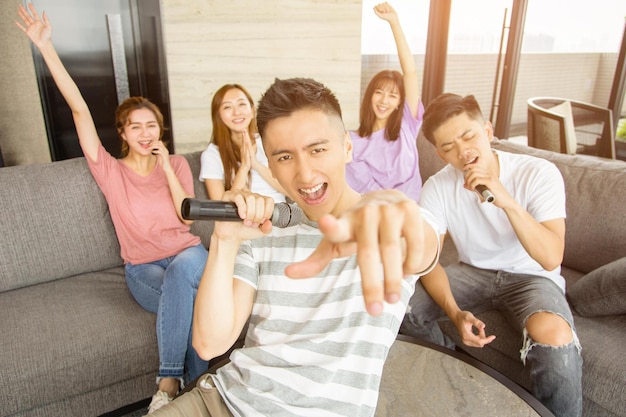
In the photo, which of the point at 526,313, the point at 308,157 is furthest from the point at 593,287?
the point at 308,157

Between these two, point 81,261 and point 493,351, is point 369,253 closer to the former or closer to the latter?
point 493,351

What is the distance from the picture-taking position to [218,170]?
7.14 ft

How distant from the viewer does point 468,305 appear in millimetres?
1731

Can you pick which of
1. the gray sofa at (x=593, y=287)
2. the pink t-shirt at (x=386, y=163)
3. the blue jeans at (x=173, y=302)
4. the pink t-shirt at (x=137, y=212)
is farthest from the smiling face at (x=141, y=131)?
the gray sofa at (x=593, y=287)

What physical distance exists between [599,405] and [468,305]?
0.50 metres

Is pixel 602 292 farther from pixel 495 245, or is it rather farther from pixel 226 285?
pixel 226 285

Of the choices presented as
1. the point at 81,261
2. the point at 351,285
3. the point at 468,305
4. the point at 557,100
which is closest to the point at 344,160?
the point at 351,285

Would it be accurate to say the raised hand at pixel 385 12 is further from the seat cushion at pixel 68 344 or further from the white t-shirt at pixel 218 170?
the seat cushion at pixel 68 344

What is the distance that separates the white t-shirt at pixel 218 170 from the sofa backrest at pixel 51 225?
1.54ft

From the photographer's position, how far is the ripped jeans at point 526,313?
1340mm

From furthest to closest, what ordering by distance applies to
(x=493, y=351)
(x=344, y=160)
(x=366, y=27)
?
1. (x=366, y=27)
2. (x=493, y=351)
3. (x=344, y=160)

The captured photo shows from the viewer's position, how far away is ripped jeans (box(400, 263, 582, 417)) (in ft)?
4.40

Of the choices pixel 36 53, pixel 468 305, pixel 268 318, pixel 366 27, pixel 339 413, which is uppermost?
pixel 366 27

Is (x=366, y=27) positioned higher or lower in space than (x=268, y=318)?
higher
